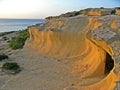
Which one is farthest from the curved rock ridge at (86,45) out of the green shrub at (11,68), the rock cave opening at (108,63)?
the green shrub at (11,68)

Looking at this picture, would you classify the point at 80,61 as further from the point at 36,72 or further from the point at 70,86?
the point at 70,86

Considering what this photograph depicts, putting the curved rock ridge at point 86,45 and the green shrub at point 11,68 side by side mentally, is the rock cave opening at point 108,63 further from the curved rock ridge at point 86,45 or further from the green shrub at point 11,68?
the green shrub at point 11,68

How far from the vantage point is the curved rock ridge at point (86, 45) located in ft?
30.0

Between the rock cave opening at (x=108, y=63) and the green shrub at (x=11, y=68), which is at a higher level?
the rock cave opening at (x=108, y=63)

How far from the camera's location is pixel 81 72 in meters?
11.9

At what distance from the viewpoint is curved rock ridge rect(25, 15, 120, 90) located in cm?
913

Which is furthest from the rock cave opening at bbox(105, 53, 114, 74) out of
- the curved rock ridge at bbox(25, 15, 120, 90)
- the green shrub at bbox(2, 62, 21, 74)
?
the green shrub at bbox(2, 62, 21, 74)

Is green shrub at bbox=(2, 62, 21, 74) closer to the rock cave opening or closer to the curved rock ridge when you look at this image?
the curved rock ridge

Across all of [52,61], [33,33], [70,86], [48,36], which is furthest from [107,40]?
[33,33]

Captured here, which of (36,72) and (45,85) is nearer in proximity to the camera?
(45,85)

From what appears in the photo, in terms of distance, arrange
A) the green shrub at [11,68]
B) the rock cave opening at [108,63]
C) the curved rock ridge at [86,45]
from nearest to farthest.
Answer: the curved rock ridge at [86,45] < the rock cave opening at [108,63] < the green shrub at [11,68]

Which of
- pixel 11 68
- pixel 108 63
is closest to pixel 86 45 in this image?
pixel 108 63

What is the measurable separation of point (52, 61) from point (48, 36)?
11.2ft

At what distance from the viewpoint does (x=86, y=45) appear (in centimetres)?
1392
